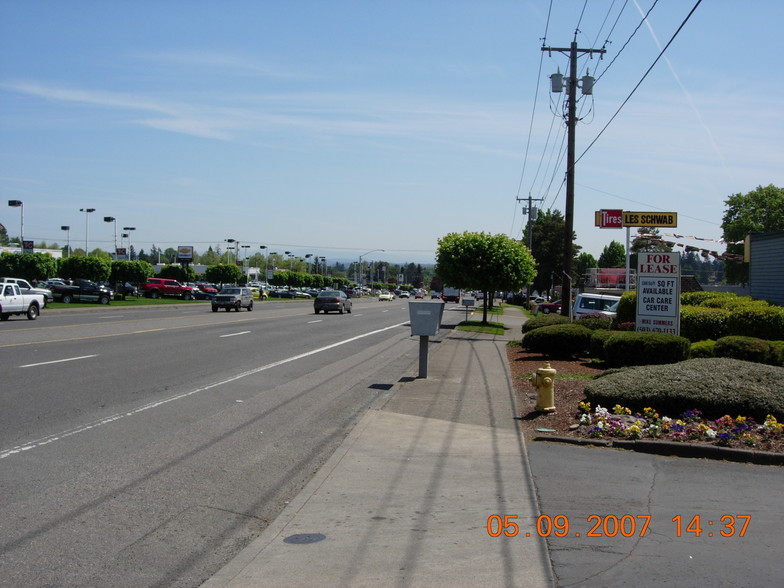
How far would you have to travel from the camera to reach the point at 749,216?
295 feet

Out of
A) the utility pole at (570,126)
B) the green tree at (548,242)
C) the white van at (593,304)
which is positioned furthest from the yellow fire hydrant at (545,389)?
the green tree at (548,242)

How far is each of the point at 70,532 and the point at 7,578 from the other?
0.86m

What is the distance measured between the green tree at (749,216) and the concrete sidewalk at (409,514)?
85557mm

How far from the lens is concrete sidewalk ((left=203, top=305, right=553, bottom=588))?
5.06 meters

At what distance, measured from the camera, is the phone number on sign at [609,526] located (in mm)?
5867

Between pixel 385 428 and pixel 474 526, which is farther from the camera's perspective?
pixel 385 428

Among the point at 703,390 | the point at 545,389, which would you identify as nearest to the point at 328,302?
the point at 545,389

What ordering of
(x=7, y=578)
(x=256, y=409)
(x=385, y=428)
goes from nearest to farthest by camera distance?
(x=7, y=578) → (x=385, y=428) → (x=256, y=409)

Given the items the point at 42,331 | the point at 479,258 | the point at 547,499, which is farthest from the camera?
the point at 479,258

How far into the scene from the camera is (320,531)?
5.93 meters

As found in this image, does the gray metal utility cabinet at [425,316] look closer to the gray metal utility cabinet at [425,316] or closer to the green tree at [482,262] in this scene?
the gray metal utility cabinet at [425,316]

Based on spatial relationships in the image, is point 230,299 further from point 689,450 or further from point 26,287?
point 689,450

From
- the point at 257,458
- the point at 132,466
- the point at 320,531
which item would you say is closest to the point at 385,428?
the point at 257,458

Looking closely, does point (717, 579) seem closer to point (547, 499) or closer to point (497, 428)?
point (547, 499)
